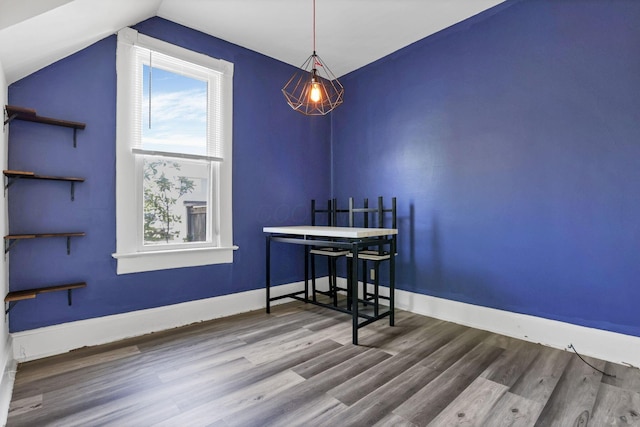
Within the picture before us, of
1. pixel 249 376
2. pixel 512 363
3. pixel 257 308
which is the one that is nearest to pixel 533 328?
pixel 512 363

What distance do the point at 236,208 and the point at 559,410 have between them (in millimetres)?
2887

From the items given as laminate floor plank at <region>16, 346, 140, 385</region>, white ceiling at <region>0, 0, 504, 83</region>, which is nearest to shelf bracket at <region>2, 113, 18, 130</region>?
white ceiling at <region>0, 0, 504, 83</region>

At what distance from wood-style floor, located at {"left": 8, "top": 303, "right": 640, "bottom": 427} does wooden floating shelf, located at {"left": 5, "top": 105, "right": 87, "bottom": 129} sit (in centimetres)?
168

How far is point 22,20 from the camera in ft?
4.96

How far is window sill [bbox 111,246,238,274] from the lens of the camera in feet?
8.53

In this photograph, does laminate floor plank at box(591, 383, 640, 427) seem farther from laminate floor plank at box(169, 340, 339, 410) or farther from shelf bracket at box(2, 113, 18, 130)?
shelf bracket at box(2, 113, 18, 130)

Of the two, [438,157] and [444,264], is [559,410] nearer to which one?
[444,264]

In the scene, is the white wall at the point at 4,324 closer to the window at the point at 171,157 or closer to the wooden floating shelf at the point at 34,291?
the wooden floating shelf at the point at 34,291

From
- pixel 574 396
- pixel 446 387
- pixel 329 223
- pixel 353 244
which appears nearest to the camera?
pixel 574 396

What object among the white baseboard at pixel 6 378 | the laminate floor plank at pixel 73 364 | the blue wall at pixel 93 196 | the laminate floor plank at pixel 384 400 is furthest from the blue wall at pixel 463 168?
the laminate floor plank at pixel 384 400

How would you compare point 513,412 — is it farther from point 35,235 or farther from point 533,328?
point 35,235

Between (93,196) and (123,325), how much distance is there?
1.07 meters

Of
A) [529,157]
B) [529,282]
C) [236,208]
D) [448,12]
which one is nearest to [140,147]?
[236,208]

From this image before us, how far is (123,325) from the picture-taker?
2.58 meters
